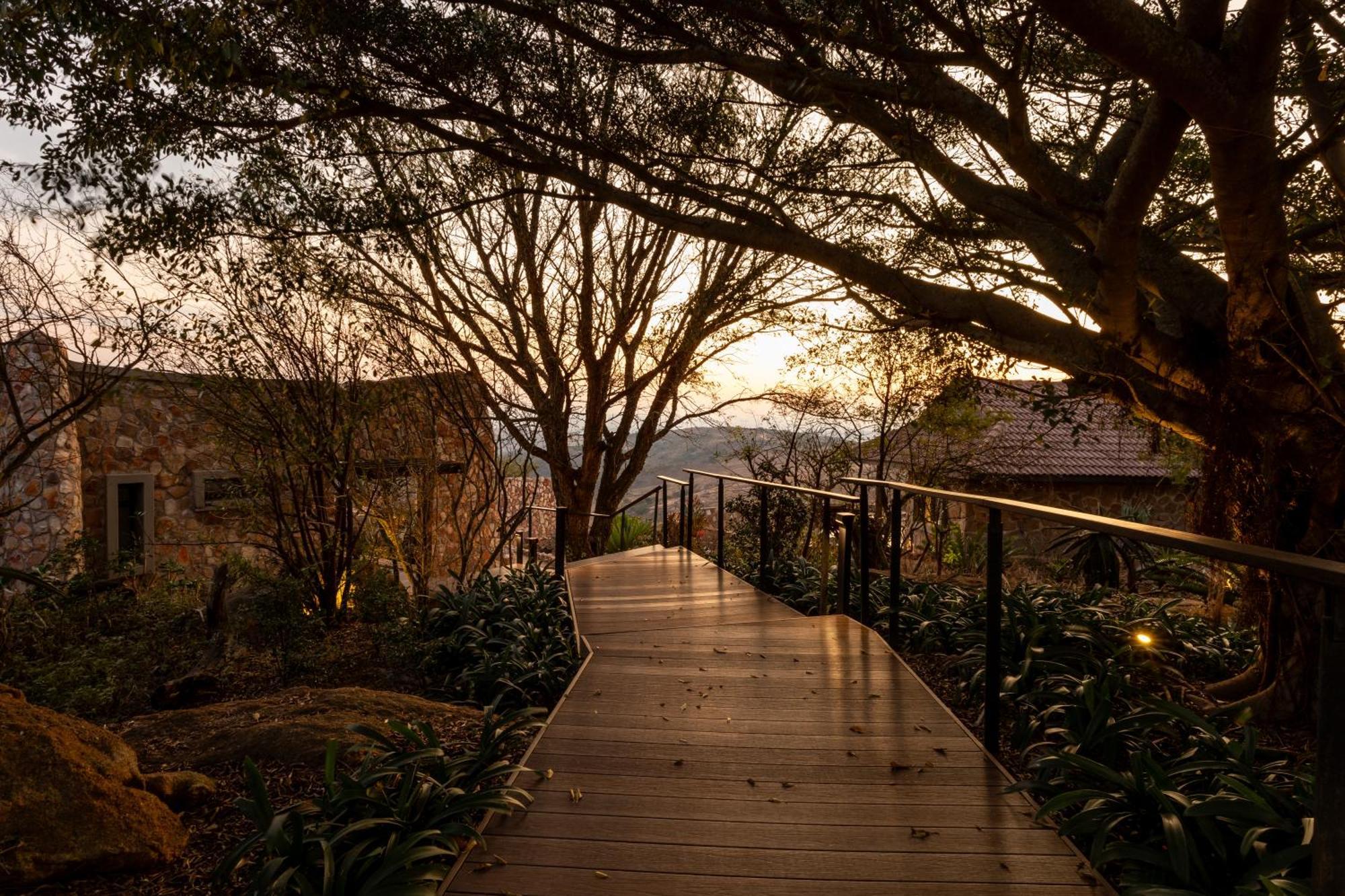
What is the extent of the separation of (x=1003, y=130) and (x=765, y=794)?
149 inches

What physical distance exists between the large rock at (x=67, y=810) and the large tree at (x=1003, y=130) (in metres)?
2.45

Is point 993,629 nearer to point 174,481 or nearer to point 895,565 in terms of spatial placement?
point 895,565

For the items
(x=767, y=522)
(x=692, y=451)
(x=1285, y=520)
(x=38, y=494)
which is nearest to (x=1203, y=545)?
(x=1285, y=520)

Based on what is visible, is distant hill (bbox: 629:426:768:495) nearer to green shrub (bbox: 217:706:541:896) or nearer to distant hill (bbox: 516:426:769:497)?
distant hill (bbox: 516:426:769:497)

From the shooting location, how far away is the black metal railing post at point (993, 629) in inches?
116

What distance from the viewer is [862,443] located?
38.1 feet

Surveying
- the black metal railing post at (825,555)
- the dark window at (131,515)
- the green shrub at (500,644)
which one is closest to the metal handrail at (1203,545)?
the black metal railing post at (825,555)

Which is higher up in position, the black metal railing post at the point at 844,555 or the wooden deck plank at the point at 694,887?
the black metal railing post at the point at 844,555

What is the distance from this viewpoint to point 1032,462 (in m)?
14.2

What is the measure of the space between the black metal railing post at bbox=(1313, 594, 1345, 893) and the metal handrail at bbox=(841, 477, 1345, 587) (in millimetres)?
59

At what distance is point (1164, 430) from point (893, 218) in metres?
3.09

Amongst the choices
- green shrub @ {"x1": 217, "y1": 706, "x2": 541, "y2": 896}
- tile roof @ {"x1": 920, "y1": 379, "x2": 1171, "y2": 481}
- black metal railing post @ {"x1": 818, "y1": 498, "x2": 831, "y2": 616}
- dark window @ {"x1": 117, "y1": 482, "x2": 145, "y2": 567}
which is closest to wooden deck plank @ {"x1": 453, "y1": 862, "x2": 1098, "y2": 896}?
green shrub @ {"x1": 217, "y1": 706, "x2": 541, "y2": 896}

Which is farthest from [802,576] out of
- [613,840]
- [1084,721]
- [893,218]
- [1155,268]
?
[613,840]

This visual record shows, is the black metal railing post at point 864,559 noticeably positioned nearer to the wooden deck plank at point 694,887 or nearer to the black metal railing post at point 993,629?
the black metal railing post at point 993,629
